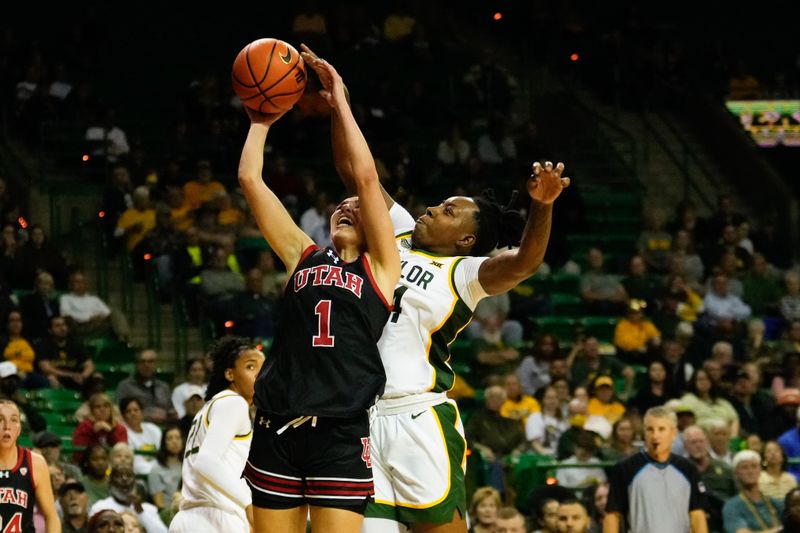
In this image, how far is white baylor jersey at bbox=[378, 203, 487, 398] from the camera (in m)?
5.64

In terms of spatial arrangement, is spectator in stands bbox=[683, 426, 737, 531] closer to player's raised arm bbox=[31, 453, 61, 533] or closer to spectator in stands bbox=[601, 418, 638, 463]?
spectator in stands bbox=[601, 418, 638, 463]

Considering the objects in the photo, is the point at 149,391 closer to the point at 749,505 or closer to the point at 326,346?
the point at 749,505

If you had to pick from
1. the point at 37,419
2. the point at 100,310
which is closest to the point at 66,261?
the point at 100,310

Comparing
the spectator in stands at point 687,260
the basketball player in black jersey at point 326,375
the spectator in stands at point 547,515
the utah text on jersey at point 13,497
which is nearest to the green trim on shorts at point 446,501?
the basketball player in black jersey at point 326,375

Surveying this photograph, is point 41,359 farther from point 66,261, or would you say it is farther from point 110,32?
point 110,32

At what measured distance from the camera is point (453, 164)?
16.6m

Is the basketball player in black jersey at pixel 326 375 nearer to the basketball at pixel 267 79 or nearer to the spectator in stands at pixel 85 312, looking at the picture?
the basketball at pixel 267 79

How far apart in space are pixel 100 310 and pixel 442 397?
7504mm

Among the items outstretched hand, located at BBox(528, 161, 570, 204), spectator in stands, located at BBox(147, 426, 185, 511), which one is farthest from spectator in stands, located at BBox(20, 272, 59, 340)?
outstretched hand, located at BBox(528, 161, 570, 204)

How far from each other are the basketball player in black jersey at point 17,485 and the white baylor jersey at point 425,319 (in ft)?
7.13

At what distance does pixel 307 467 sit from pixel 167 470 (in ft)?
16.9

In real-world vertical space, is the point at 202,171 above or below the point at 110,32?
below

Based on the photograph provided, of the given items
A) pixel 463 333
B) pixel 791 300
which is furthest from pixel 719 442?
pixel 791 300

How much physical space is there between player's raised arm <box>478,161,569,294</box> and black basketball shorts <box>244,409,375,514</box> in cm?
90
